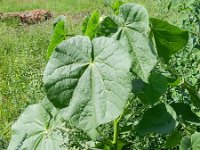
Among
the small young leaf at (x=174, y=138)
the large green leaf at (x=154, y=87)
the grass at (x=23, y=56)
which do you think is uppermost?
the large green leaf at (x=154, y=87)

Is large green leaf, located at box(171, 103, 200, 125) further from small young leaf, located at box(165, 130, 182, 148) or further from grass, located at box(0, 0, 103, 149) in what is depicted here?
grass, located at box(0, 0, 103, 149)

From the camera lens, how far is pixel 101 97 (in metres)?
1.53

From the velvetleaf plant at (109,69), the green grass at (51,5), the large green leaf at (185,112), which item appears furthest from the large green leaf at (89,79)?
the green grass at (51,5)

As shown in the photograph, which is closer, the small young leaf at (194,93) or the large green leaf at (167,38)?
the large green leaf at (167,38)

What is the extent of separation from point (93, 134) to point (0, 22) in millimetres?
10033

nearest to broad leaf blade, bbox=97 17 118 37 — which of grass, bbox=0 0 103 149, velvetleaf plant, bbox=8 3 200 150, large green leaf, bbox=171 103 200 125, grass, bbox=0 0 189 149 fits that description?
velvetleaf plant, bbox=8 3 200 150

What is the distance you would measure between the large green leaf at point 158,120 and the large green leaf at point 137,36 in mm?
328

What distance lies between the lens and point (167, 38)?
1729 millimetres

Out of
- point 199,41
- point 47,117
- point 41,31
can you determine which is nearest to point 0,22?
point 41,31

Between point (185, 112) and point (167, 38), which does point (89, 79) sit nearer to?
point (167, 38)

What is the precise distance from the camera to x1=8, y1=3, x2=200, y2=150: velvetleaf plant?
152cm

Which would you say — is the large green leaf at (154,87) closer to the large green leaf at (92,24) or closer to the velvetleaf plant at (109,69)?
the velvetleaf plant at (109,69)

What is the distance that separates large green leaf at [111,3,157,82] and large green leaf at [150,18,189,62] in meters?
0.08

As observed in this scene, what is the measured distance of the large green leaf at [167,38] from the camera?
5.59 ft
